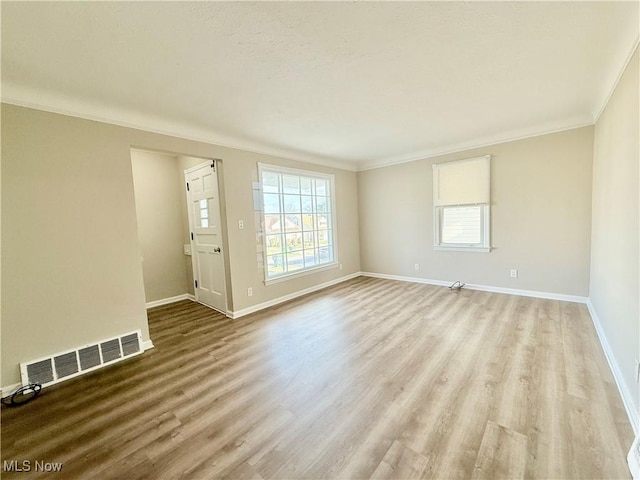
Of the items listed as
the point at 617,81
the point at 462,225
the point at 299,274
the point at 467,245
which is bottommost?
the point at 299,274

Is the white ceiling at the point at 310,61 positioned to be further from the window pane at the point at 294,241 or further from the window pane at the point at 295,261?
the window pane at the point at 295,261

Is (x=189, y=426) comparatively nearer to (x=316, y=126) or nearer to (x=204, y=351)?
(x=204, y=351)

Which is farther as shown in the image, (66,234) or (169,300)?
(169,300)

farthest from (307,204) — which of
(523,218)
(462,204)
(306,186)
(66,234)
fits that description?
(523,218)

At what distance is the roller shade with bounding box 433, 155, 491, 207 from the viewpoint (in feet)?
13.4

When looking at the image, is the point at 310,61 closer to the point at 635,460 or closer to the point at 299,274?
the point at 635,460

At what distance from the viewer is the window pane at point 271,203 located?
4.04 m

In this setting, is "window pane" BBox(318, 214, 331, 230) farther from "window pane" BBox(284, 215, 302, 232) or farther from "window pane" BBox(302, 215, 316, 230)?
"window pane" BBox(284, 215, 302, 232)

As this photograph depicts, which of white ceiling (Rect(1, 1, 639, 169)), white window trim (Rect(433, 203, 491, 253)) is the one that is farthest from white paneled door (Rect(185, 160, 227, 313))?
white window trim (Rect(433, 203, 491, 253))

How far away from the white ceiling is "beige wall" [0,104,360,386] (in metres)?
0.21

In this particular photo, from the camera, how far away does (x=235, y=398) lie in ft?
6.31

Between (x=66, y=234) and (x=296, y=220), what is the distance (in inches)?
114

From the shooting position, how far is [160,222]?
4.35 metres

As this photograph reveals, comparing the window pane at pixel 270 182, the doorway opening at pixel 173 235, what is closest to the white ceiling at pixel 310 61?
the window pane at pixel 270 182
